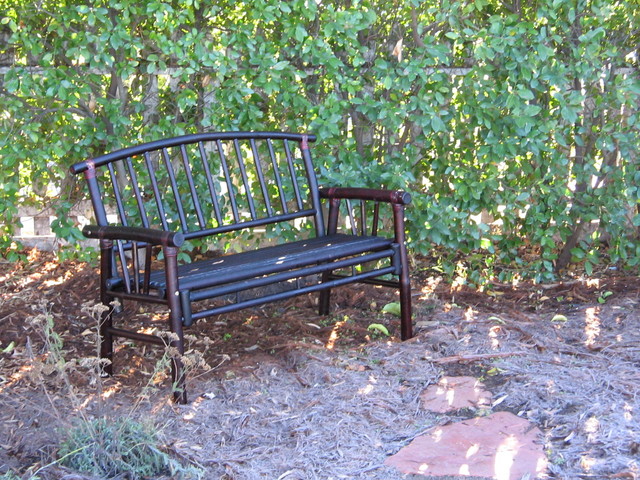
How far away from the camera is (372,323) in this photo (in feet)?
15.1

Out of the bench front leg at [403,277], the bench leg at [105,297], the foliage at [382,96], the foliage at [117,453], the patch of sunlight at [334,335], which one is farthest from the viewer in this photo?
the foliage at [382,96]

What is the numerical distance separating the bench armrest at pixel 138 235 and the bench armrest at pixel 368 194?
1.23 m

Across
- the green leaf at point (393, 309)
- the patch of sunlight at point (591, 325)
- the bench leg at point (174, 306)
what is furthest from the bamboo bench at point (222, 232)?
the patch of sunlight at point (591, 325)

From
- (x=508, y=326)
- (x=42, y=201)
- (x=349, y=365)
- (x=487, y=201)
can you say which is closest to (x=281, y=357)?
(x=349, y=365)

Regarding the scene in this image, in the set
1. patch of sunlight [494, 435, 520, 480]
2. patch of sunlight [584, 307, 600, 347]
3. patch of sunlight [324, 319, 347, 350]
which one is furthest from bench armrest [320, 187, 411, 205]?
patch of sunlight [494, 435, 520, 480]

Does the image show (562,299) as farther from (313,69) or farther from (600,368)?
(313,69)

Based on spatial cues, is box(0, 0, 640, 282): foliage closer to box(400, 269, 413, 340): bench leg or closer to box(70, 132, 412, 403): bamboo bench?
box(70, 132, 412, 403): bamboo bench

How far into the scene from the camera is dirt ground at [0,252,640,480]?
295cm

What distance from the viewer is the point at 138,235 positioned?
3270 mm

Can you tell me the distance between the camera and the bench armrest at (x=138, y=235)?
317cm

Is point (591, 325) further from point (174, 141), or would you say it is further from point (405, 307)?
point (174, 141)

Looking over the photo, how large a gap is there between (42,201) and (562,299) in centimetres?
317

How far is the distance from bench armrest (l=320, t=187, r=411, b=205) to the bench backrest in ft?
0.31

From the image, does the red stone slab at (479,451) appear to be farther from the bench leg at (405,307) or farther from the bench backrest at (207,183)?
the bench backrest at (207,183)
